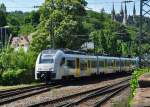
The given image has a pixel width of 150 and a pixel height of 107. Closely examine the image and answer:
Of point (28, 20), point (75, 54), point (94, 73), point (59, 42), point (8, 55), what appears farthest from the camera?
point (28, 20)

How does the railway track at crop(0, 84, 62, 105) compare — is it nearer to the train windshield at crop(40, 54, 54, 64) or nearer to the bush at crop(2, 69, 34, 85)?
the train windshield at crop(40, 54, 54, 64)

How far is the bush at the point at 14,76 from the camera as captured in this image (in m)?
41.7

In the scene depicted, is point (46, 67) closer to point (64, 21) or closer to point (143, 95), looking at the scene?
point (143, 95)

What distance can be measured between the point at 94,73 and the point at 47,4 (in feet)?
103

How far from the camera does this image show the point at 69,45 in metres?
75.5

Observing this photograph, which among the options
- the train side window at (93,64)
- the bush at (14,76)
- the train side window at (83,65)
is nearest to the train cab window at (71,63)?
the train side window at (83,65)

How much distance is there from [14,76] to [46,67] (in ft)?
11.6

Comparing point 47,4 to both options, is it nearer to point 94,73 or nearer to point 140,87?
point 94,73

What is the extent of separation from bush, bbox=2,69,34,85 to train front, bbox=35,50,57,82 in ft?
8.50

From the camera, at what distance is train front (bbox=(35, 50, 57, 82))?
39.2 metres

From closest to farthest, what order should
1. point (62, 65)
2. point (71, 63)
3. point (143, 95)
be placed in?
point (143, 95) < point (62, 65) < point (71, 63)

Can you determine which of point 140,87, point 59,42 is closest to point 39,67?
point 140,87

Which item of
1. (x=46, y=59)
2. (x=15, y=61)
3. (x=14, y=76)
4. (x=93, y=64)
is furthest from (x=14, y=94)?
(x=93, y=64)

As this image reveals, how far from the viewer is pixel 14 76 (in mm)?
41969
